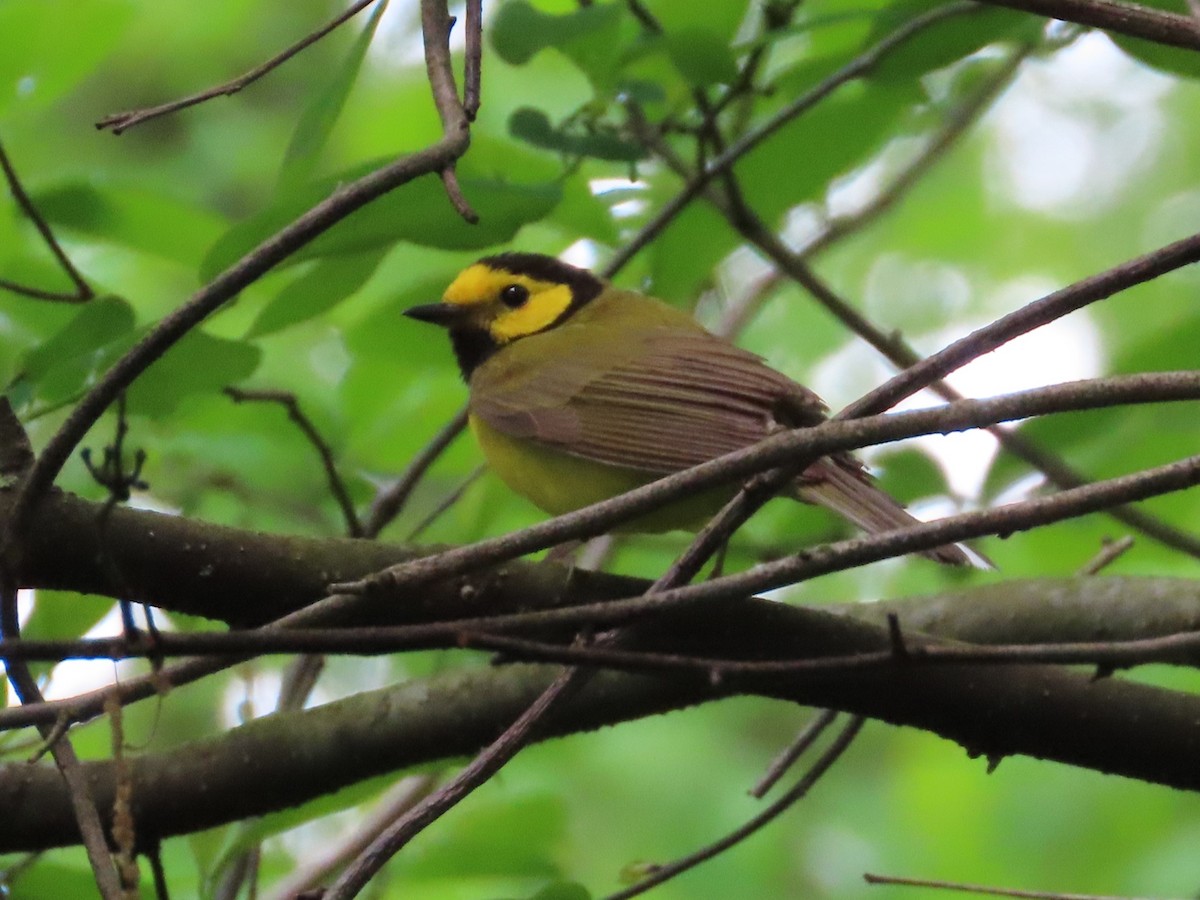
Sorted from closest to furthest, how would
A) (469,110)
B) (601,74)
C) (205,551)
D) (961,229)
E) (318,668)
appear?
1. (469,110)
2. (205,551)
3. (601,74)
4. (318,668)
5. (961,229)

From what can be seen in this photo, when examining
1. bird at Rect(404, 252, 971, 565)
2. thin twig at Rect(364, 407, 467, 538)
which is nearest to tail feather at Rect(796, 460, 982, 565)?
bird at Rect(404, 252, 971, 565)

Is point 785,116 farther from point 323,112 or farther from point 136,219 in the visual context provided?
point 136,219

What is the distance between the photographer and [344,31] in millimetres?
9375

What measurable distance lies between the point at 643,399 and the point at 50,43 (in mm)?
1592

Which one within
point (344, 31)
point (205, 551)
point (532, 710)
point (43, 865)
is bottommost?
point (43, 865)

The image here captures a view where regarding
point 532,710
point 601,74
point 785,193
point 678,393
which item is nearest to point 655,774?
point 678,393

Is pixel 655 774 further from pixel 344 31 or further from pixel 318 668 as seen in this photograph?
pixel 344 31

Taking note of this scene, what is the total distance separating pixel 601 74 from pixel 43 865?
173 centimetres

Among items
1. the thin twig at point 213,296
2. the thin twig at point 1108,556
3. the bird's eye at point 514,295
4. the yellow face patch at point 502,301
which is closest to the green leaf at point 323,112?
the thin twig at point 213,296

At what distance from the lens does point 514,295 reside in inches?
176

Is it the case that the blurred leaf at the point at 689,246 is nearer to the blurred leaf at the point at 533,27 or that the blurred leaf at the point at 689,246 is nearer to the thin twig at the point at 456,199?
the blurred leaf at the point at 533,27

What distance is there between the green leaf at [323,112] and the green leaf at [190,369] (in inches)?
11.4

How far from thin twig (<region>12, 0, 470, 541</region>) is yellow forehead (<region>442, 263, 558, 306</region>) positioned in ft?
6.61

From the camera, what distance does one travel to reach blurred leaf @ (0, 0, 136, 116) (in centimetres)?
280
